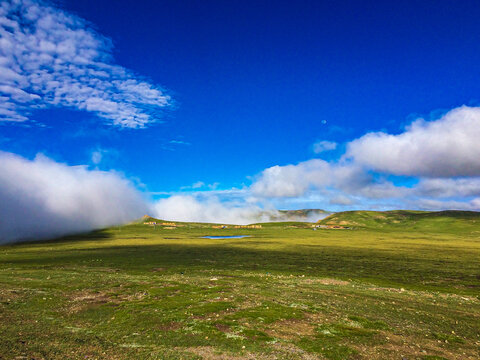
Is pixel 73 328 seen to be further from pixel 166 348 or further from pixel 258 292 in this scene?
pixel 258 292

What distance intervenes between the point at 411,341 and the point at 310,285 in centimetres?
2087

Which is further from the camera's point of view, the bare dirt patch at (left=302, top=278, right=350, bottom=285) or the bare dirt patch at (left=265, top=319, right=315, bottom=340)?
the bare dirt patch at (left=302, top=278, right=350, bottom=285)

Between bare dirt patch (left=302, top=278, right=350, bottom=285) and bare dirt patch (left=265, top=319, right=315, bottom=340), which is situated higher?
bare dirt patch (left=265, top=319, right=315, bottom=340)

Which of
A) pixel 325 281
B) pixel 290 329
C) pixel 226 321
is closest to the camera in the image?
pixel 290 329

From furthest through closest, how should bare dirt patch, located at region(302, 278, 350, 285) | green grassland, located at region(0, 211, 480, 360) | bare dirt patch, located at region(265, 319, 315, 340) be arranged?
bare dirt patch, located at region(302, 278, 350, 285), bare dirt patch, located at region(265, 319, 315, 340), green grassland, located at region(0, 211, 480, 360)

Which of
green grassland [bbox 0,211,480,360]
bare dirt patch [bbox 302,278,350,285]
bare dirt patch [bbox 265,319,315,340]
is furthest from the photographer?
bare dirt patch [bbox 302,278,350,285]

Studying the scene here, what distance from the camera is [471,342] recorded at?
19297 millimetres

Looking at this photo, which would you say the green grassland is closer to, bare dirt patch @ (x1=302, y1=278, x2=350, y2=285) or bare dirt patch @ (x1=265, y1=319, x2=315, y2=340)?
bare dirt patch @ (x1=265, y1=319, x2=315, y2=340)

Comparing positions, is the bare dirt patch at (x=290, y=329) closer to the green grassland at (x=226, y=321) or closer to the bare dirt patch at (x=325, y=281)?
the green grassland at (x=226, y=321)

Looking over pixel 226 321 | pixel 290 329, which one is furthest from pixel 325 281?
pixel 226 321

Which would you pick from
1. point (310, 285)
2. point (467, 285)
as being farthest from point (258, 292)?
point (467, 285)

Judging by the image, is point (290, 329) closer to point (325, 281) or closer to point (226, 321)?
point (226, 321)

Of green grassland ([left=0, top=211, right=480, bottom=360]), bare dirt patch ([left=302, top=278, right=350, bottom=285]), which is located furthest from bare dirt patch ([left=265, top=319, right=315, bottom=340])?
bare dirt patch ([left=302, top=278, right=350, bottom=285])

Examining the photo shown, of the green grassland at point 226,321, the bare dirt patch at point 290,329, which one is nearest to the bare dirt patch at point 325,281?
the green grassland at point 226,321
